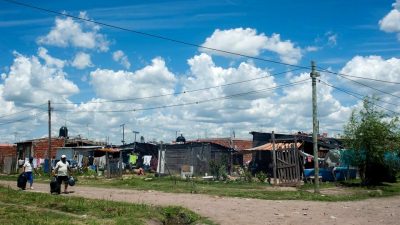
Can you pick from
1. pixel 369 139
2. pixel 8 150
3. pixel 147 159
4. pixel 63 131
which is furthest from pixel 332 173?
pixel 8 150

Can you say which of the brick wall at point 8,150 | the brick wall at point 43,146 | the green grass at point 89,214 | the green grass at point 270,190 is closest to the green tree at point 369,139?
the green grass at point 270,190

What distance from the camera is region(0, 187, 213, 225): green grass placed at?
1163cm

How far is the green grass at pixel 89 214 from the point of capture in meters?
11.6

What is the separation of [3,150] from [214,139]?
27.7 meters

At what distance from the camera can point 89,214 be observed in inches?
516

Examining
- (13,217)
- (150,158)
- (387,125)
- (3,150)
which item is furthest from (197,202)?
(3,150)

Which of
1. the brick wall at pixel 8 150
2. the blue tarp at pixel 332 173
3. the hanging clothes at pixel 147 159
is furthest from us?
the brick wall at pixel 8 150

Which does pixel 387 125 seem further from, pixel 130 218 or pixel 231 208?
pixel 130 218

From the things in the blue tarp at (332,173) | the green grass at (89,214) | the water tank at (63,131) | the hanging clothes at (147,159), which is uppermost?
the water tank at (63,131)

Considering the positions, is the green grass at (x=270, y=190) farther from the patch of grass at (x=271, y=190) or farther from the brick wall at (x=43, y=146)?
the brick wall at (x=43, y=146)

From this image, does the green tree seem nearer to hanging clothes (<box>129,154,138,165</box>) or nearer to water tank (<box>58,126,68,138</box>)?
hanging clothes (<box>129,154,138,165</box>)

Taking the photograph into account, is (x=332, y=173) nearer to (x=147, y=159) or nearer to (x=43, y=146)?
(x=147, y=159)

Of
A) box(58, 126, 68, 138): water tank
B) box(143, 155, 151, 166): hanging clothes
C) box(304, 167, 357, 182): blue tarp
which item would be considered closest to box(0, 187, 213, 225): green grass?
box(304, 167, 357, 182): blue tarp

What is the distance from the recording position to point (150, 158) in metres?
44.4
